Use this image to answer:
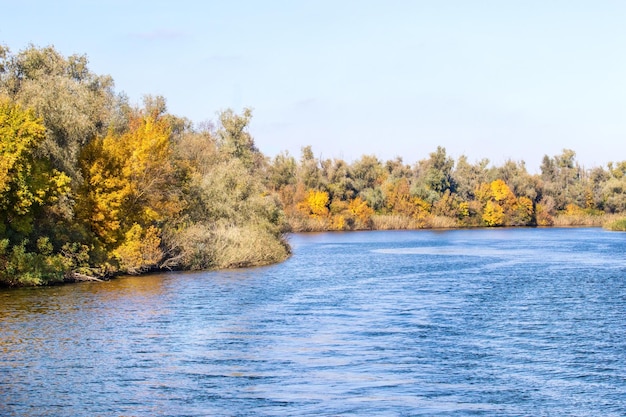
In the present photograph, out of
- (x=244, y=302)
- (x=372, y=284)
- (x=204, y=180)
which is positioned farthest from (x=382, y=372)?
(x=204, y=180)

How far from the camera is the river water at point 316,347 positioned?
16344 millimetres

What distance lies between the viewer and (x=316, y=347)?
22047mm

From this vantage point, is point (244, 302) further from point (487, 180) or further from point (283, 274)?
point (487, 180)

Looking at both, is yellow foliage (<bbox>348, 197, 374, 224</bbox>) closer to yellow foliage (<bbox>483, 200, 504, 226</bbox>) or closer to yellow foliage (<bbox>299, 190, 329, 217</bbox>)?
yellow foliage (<bbox>299, 190, 329, 217</bbox>)

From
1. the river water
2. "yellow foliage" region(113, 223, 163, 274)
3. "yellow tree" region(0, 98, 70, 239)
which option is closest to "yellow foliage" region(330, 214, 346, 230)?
"yellow foliage" region(113, 223, 163, 274)

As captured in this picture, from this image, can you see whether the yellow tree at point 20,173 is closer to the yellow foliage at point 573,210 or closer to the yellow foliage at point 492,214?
the yellow foliage at point 492,214

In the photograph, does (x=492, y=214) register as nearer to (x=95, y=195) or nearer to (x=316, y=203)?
(x=316, y=203)

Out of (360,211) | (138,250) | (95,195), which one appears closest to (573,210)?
(360,211)

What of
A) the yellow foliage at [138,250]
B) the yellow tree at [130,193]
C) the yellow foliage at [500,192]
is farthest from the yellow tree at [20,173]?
the yellow foliage at [500,192]

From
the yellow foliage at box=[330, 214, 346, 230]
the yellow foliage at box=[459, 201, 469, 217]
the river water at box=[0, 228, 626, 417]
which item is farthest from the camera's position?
the yellow foliage at box=[459, 201, 469, 217]

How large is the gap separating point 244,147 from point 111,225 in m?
41.8

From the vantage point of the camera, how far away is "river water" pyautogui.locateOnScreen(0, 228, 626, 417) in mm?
16344

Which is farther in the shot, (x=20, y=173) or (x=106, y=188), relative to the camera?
(x=106, y=188)

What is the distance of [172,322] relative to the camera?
26719mm
